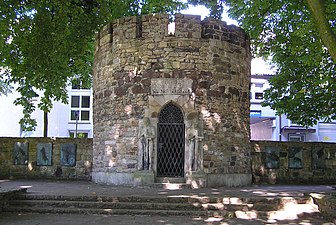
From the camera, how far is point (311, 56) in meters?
13.8

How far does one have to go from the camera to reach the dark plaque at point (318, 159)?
16766 mm

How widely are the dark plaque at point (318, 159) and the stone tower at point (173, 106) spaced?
4252mm

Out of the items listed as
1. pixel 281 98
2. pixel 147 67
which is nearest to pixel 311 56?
pixel 281 98

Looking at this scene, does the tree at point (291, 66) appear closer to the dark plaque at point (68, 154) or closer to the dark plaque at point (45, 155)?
the dark plaque at point (68, 154)

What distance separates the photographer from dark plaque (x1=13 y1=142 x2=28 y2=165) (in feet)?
55.4

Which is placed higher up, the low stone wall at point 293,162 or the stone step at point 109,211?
the low stone wall at point 293,162

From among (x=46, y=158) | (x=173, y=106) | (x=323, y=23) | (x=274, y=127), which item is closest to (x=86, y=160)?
(x=46, y=158)

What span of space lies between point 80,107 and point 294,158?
66.1 ft

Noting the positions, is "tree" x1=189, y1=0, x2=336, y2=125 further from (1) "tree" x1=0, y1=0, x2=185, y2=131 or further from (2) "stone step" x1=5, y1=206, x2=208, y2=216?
(2) "stone step" x1=5, y1=206, x2=208, y2=216

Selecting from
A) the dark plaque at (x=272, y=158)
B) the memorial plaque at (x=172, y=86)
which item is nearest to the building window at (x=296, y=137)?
the dark plaque at (x=272, y=158)

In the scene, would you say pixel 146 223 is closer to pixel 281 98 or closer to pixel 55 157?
pixel 55 157

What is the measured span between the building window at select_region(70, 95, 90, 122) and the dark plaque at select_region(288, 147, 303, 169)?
769 inches

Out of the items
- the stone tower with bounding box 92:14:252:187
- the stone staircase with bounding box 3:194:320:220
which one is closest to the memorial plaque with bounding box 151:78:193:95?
the stone tower with bounding box 92:14:252:187

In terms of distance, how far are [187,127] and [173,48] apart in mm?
2566
